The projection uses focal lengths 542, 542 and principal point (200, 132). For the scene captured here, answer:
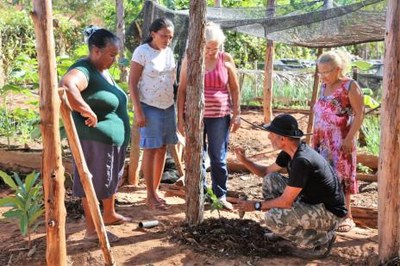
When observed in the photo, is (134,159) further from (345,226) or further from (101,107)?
(345,226)

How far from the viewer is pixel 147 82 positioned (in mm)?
4340

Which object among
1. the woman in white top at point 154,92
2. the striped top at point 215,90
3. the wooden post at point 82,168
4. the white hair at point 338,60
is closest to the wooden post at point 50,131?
the wooden post at point 82,168

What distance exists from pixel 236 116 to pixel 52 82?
84.7 inches

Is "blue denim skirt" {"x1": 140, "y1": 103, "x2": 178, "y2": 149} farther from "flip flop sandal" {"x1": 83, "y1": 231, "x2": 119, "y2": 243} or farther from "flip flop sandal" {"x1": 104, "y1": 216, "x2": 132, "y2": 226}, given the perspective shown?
"flip flop sandal" {"x1": 83, "y1": 231, "x2": 119, "y2": 243}

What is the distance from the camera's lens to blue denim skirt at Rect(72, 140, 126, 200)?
369 cm

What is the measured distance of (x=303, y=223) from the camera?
141 inches

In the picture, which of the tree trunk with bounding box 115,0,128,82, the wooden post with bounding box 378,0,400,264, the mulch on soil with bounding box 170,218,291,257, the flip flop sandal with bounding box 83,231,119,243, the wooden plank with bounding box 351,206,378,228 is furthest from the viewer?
the tree trunk with bounding box 115,0,128,82

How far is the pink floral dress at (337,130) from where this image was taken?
163 inches

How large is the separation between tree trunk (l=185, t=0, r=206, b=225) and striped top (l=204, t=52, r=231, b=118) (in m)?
A: 0.61

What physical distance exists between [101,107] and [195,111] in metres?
0.64

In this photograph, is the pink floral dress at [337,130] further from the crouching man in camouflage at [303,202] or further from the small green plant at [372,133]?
the small green plant at [372,133]

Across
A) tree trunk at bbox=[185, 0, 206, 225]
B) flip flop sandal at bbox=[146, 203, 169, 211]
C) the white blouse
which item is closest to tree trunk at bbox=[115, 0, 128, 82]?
the white blouse

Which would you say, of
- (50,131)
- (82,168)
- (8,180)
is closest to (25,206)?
(8,180)

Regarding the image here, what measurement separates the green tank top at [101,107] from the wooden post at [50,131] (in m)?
0.87
